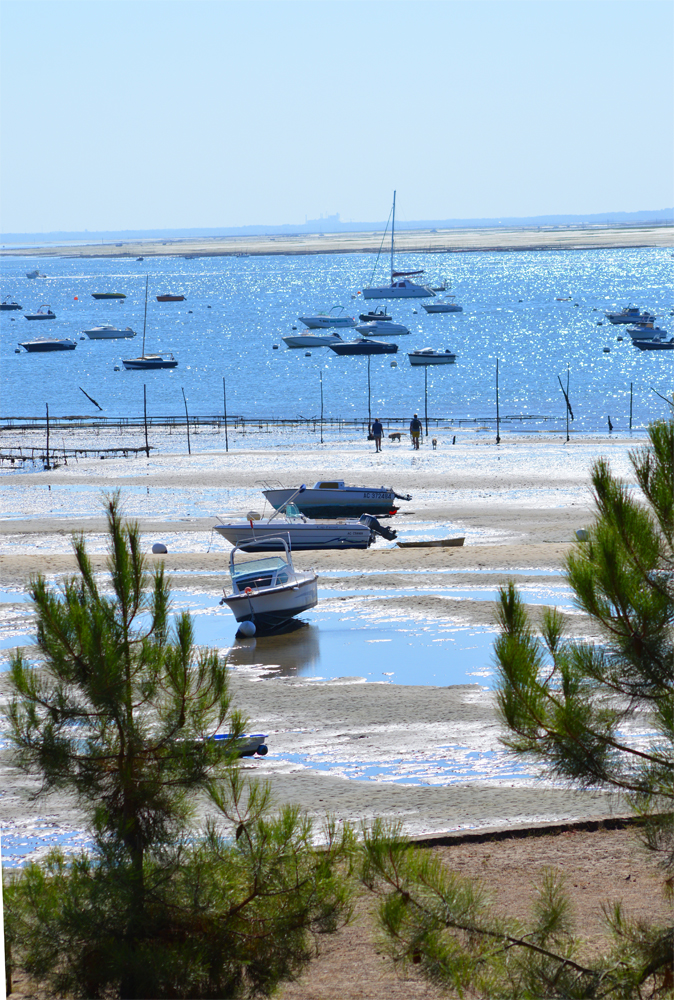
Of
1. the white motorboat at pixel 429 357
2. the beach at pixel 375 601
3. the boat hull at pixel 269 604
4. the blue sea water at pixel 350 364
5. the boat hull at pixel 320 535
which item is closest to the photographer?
the beach at pixel 375 601

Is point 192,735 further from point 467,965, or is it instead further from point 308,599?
point 308,599

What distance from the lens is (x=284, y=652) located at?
19.8 m

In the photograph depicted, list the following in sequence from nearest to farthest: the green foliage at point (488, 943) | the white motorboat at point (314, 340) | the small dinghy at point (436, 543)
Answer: the green foliage at point (488, 943), the small dinghy at point (436, 543), the white motorboat at point (314, 340)

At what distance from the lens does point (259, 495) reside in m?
37.2

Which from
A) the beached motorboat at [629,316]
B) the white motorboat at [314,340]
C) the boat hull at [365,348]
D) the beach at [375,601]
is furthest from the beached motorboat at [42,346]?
the beach at [375,601]

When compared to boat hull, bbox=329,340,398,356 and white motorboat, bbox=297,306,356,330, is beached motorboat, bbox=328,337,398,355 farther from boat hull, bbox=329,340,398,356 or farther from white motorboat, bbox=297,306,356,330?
white motorboat, bbox=297,306,356,330

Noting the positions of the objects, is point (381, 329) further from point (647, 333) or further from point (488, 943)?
point (488, 943)

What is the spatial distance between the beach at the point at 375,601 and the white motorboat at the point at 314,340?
5210 cm

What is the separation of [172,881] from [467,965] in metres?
1.93

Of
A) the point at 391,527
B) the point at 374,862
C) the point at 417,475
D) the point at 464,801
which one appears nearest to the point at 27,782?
the point at 464,801

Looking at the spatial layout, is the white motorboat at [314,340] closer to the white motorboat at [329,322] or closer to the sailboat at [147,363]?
the white motorboat at [329,322]

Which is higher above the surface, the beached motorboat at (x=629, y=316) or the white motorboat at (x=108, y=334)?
the beached motorboat at (x=629, y=316)

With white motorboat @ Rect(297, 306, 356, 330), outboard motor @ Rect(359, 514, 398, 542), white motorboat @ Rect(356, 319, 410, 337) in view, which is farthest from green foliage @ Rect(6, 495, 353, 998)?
white motorboat @ Rect(297, 306, 356, 330)

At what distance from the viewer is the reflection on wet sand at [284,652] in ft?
61.7
